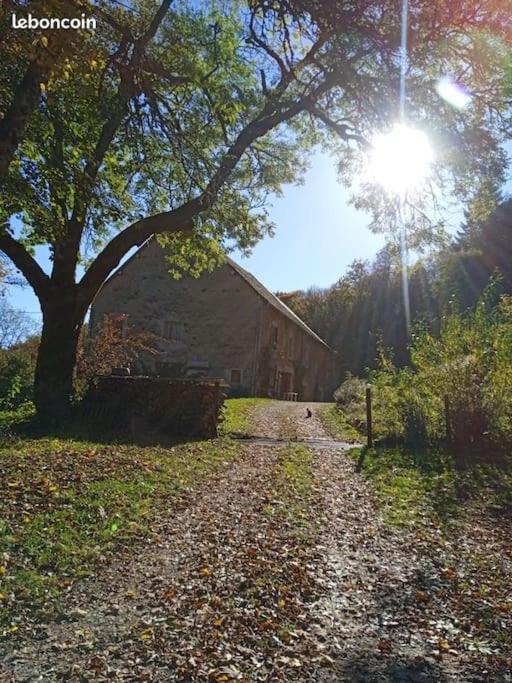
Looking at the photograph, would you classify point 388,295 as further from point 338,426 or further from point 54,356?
point 54,356

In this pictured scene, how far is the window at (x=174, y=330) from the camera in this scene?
2931cm

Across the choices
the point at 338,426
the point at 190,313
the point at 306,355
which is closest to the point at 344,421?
the point at 338,426

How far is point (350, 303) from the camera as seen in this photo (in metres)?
48.0

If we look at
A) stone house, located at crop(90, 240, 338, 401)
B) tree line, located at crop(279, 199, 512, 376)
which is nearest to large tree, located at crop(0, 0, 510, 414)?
stone house, located at crop(90, 240, 338, 401)

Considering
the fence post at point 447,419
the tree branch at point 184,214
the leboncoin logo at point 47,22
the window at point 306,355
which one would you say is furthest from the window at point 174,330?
the leboncoin logo at point 47,22

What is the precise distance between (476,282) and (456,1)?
2539 cm

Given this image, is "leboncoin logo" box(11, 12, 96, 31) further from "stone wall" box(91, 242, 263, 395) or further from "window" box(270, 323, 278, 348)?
"window" box(270, 323, 278, 348)

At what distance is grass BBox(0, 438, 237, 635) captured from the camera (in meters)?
4.38

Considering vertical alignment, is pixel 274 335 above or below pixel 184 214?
below

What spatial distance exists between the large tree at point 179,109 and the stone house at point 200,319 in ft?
43.6

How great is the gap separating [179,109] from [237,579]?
354 inches

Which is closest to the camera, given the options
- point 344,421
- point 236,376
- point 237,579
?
point 237,579

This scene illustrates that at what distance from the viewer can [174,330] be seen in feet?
96.8

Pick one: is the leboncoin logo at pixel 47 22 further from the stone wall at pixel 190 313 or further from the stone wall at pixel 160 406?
the stone wall at pixel 190 313
